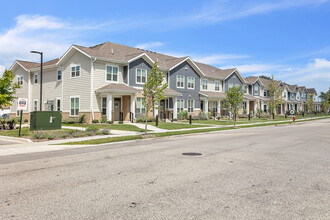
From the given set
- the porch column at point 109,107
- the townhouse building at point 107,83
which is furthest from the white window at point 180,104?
the porch column at point 109,107

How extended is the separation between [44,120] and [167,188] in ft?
51.1

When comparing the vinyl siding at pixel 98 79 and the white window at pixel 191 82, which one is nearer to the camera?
the vinyl siding at pixel 98 79

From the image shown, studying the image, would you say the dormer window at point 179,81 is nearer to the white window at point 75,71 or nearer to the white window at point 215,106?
the white window at point 215,106

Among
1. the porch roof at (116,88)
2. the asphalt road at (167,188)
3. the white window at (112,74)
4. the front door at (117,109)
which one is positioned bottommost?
the asphalt road at (167,188)

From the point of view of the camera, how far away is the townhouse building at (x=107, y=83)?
87.1ft

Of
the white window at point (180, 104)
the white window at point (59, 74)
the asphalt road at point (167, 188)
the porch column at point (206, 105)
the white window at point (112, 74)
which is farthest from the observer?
the porch column at point (206, 105)

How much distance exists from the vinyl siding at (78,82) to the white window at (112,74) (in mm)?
2035

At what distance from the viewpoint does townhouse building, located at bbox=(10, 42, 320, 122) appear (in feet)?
87.1

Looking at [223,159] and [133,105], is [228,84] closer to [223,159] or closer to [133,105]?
[133,105]

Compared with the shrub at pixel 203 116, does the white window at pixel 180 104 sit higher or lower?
higher

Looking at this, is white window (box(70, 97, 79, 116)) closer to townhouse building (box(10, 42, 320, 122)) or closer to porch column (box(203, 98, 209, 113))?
townhouse building (box(10, 42, 320, 122))

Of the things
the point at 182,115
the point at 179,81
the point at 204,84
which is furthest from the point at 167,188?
the point at 204,84

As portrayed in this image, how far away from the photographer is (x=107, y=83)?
27.4m

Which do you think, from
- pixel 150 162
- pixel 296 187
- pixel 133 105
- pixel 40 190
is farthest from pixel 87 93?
pixel 296 187
